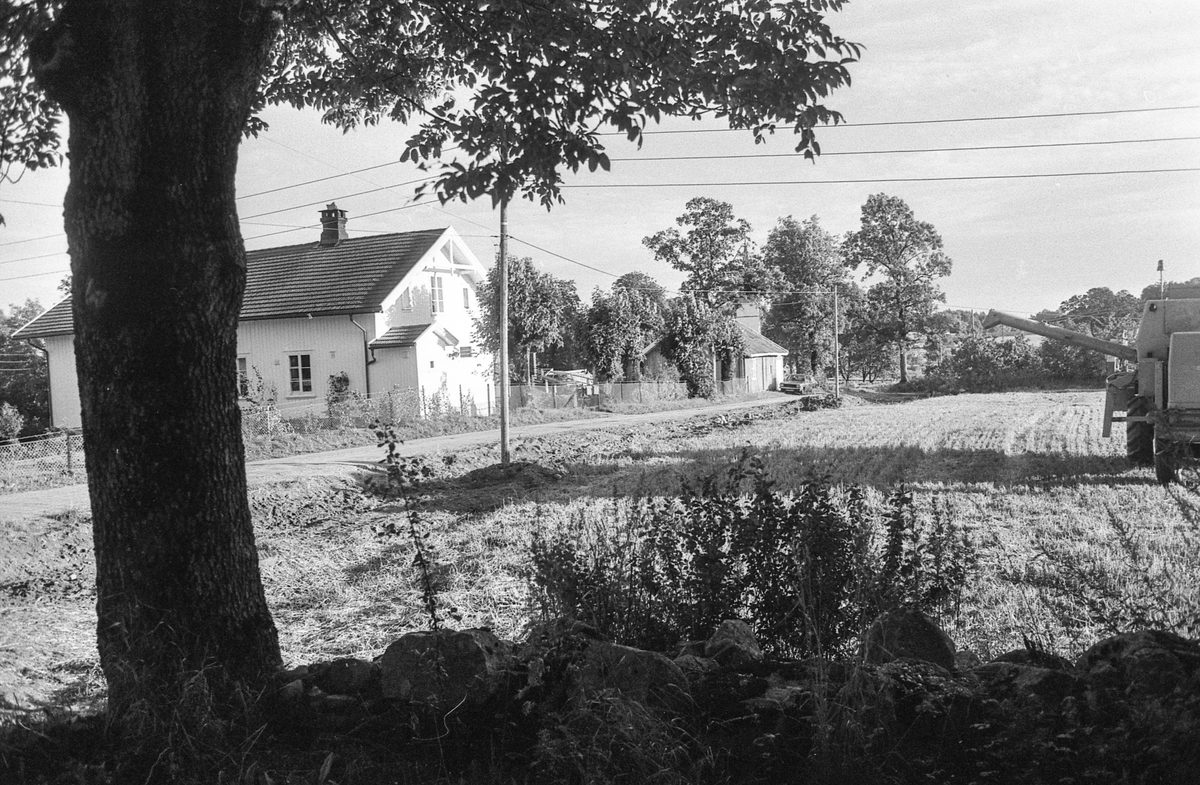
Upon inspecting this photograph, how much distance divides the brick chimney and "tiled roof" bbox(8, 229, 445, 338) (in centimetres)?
46

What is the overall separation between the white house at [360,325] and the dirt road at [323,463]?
5.09 meters

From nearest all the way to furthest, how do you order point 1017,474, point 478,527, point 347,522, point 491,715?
point 491,715 → point 478,527 → point 347,522 → point 1017,474

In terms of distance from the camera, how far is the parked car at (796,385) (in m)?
57.1

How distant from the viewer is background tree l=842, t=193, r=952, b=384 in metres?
50.4

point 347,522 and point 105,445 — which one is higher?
point 105,445

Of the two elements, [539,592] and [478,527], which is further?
[478,527]

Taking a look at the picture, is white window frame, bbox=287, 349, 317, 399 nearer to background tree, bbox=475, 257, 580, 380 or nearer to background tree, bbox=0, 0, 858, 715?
background tree, bbox=475, 257, 580, 380

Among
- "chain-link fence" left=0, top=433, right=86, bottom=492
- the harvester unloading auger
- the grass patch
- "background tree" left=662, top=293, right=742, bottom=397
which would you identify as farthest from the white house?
the harvester unloading auger

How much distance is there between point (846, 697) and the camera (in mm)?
3398

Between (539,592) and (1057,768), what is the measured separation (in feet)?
9.87

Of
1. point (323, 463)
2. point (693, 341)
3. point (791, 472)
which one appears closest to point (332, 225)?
point (693, 341)

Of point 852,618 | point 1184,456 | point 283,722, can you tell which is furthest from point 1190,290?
point 283,722

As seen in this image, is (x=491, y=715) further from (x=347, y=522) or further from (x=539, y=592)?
(x=347, y=522)

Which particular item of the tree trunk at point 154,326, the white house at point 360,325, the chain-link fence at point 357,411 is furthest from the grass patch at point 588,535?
the white house at point 360,325
